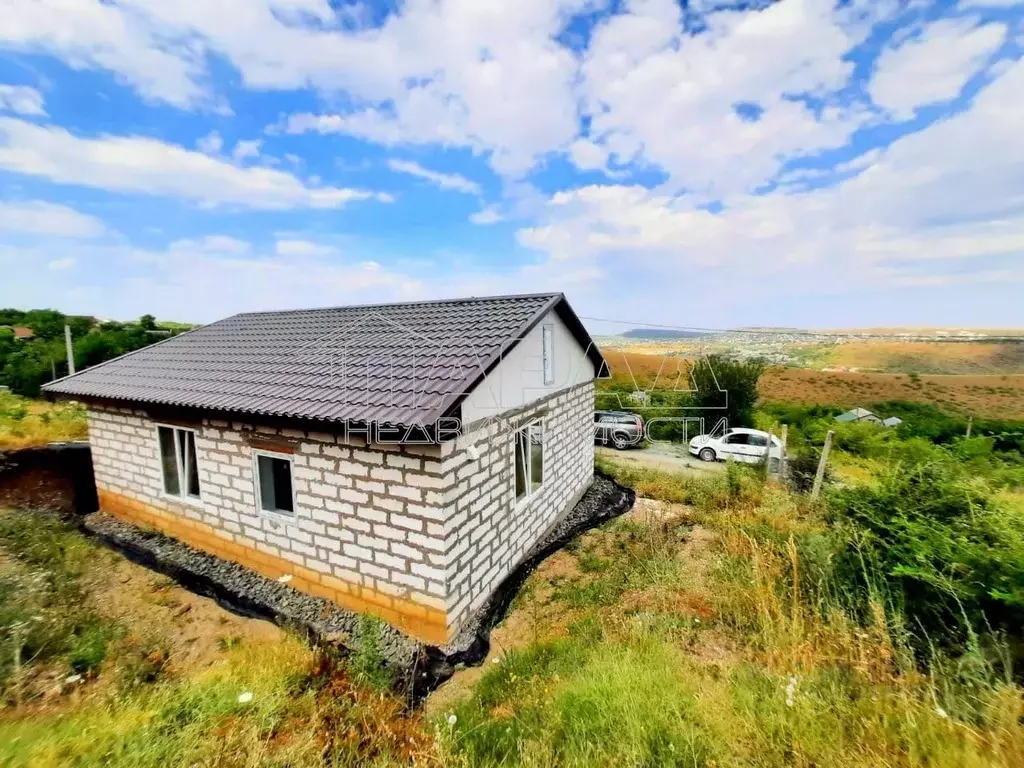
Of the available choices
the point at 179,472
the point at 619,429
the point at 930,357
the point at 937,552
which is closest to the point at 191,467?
the point at 179,472

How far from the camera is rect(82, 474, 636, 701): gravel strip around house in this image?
15.8 ft

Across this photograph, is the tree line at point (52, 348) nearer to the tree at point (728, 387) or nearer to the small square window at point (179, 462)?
the small square window at point (179, 462)

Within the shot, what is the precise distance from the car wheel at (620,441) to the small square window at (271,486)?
14.1m

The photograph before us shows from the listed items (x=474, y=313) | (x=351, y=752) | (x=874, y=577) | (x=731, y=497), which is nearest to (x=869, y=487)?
(x=874, y=577)

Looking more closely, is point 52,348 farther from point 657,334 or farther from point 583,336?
point 657,334

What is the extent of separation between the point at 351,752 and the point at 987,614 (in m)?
5.37

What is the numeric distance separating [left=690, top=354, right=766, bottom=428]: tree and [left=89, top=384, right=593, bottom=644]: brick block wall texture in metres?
14.1

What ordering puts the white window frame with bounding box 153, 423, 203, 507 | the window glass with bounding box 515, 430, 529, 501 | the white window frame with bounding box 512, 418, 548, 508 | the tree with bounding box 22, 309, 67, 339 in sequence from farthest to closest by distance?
the tree with bounding box 22, 309, 67, 339 < the window glass with bounding box 515, 430, 529, 501 < the white window frame with bounding box 153, 423, 203, 507 < the white window frame with bounding box 512, 418, 548, 508

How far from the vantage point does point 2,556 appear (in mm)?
6477

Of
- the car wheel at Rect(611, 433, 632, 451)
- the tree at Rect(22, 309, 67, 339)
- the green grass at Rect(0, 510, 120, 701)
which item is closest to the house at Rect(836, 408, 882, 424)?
the car wheel at Rect(611, 433, 632, 451)

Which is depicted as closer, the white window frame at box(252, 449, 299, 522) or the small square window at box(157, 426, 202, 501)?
the white window frame at box(252, 449, 299, 522)

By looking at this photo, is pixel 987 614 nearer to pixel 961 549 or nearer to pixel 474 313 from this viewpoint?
pixel 961 549

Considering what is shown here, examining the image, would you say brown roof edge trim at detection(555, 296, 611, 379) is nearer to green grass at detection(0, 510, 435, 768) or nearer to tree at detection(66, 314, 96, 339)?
green grass at detection(0, 510, 435, 768)

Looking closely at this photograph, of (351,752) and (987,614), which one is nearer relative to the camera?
(351,752)
